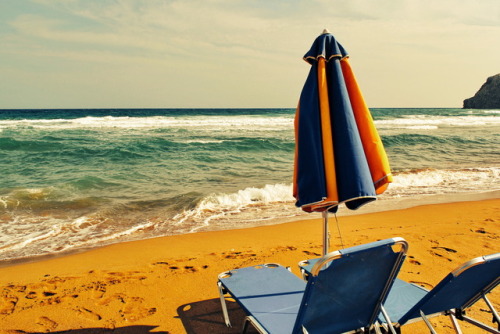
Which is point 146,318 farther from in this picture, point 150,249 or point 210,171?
point 210,171

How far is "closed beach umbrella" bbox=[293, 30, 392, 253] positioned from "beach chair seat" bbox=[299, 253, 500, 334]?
2.53ft

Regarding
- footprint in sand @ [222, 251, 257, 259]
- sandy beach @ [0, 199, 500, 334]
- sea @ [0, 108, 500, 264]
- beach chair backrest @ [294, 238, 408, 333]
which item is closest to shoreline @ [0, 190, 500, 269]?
sea @ [0, 108, 500, 264]

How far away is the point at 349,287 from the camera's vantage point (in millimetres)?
2562

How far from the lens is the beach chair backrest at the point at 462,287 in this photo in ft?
8.18

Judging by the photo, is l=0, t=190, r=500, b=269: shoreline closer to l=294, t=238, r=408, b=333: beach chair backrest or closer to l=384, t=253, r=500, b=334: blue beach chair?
l=384, t=253, r=500, b=334: blue beach chair

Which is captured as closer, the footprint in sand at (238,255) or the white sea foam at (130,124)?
the footprint in sand at (238,255)

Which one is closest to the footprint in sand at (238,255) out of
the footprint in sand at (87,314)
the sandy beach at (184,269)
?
the sandy beach at (184,269)

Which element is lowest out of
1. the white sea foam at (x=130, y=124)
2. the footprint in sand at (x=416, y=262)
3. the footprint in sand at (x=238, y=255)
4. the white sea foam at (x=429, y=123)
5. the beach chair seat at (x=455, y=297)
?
the footprint in sand at (x=238, y=255)

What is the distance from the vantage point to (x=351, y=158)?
2.92 metres

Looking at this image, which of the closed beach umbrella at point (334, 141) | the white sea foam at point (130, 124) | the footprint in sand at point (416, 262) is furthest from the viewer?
the white sea foam at point (130, 124)

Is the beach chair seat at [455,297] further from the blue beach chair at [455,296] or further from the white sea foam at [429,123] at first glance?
the white sea foam at [429,123]

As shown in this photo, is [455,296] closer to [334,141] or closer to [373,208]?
[334,141]

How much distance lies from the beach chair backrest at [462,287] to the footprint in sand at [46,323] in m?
3.14

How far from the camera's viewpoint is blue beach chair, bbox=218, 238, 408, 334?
7.90 ft
